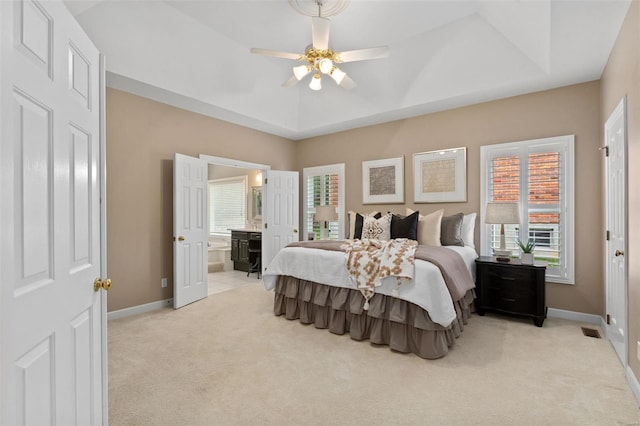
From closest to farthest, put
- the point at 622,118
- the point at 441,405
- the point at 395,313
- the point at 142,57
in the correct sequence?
1. the point at 441,405
2. the point at 622,118
3. the point at 395,313
4. the point at 142,57

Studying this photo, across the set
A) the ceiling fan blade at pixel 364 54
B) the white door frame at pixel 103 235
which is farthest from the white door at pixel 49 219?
the ceiling fan blade at pixel 364 54

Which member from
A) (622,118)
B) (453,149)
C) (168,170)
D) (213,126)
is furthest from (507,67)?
(168,170)

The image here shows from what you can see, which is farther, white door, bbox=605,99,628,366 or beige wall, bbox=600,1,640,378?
white door, bbox=605,99,628,366

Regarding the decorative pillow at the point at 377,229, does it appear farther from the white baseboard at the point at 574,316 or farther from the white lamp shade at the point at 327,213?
the white baseboard at the point at 574,316

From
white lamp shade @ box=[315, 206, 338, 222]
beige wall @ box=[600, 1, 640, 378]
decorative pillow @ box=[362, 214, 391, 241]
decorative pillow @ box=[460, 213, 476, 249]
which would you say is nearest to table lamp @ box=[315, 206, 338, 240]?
white lamp shade @ box=[315, 206, 338, 222]

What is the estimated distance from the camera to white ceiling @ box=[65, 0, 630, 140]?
2.94m

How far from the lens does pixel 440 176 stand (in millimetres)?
4555

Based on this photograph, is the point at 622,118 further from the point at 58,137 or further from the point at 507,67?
the point at 58,137

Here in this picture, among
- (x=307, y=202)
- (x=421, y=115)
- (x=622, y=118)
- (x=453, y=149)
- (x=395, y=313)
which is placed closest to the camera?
(x=622, y=118)

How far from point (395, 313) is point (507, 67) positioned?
9.96ft

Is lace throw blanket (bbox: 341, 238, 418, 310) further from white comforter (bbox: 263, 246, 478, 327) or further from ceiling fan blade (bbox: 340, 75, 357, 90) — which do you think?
ceiling fan blade (bbox: 340, 75, 357, 90)

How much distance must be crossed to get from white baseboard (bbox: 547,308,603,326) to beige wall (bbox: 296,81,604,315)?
0.16 feet

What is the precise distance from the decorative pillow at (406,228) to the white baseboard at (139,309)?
3.12m

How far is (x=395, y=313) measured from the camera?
2.75 m
